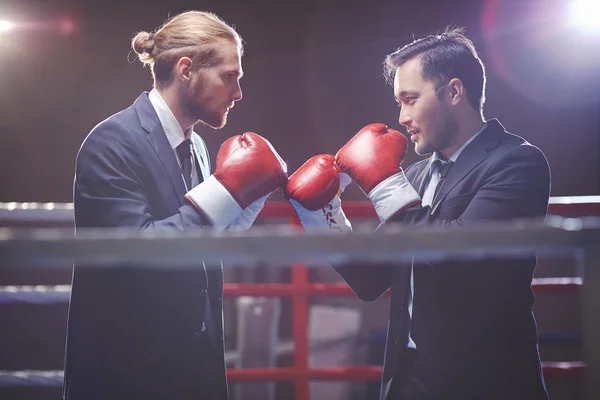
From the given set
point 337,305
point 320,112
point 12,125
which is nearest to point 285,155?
point 320,112

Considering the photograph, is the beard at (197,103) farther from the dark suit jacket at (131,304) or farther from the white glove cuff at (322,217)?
the white glove cuff at (322,217)

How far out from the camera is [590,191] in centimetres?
459

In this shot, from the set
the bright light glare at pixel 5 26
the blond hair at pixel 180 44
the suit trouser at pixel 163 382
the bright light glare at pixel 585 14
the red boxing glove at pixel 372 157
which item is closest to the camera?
the suit trouser at pixel 163 382

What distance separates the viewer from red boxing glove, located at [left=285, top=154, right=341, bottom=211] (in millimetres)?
1626

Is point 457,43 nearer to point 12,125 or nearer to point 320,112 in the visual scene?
point 320,112

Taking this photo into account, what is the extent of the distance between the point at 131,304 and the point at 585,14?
4032mm

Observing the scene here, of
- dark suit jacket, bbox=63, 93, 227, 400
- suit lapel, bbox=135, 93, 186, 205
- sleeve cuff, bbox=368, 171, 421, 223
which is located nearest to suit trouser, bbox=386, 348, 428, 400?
sleeve cuff, bbox=368, 171, 421, 223

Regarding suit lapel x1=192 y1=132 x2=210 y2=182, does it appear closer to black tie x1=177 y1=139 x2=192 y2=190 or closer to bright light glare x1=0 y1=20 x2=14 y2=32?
black tie x1=177 y1=139 x2=192 y2=190

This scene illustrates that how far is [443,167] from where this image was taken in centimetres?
172

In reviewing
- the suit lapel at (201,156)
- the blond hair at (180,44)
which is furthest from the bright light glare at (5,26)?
the suit lapel at (201,156)

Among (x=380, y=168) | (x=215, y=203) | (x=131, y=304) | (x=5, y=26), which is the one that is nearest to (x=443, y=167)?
(x=380, y=168)

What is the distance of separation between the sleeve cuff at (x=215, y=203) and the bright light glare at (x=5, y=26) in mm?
3602

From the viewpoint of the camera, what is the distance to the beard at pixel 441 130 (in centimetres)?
173

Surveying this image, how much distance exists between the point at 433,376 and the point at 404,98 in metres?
0.85
